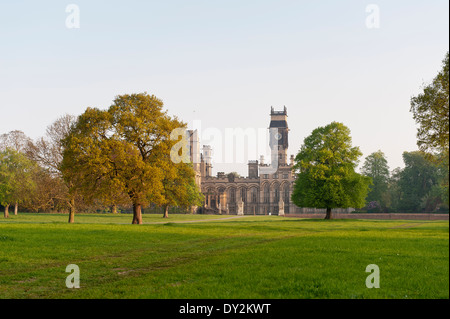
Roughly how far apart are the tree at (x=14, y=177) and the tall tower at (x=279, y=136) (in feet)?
232

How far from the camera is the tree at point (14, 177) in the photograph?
1856 inches

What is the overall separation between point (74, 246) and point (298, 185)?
1327 inches

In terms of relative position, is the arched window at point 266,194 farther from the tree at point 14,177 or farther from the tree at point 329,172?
the tree at point 14,177

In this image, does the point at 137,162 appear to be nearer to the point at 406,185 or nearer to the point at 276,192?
the point at 406,185

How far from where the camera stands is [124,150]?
30.7 meters

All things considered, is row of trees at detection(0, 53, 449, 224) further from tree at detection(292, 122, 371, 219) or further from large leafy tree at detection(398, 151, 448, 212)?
large leafy tree at detection(398, 151, 448, 212)

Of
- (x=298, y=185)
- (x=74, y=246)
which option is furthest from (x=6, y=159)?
(x=74, y=246)

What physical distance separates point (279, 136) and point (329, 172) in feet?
239

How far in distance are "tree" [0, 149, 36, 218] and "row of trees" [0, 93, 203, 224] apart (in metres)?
12.6

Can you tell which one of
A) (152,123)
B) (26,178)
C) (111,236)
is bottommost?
(111,236)

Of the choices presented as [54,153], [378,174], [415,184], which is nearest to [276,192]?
[378,174]
